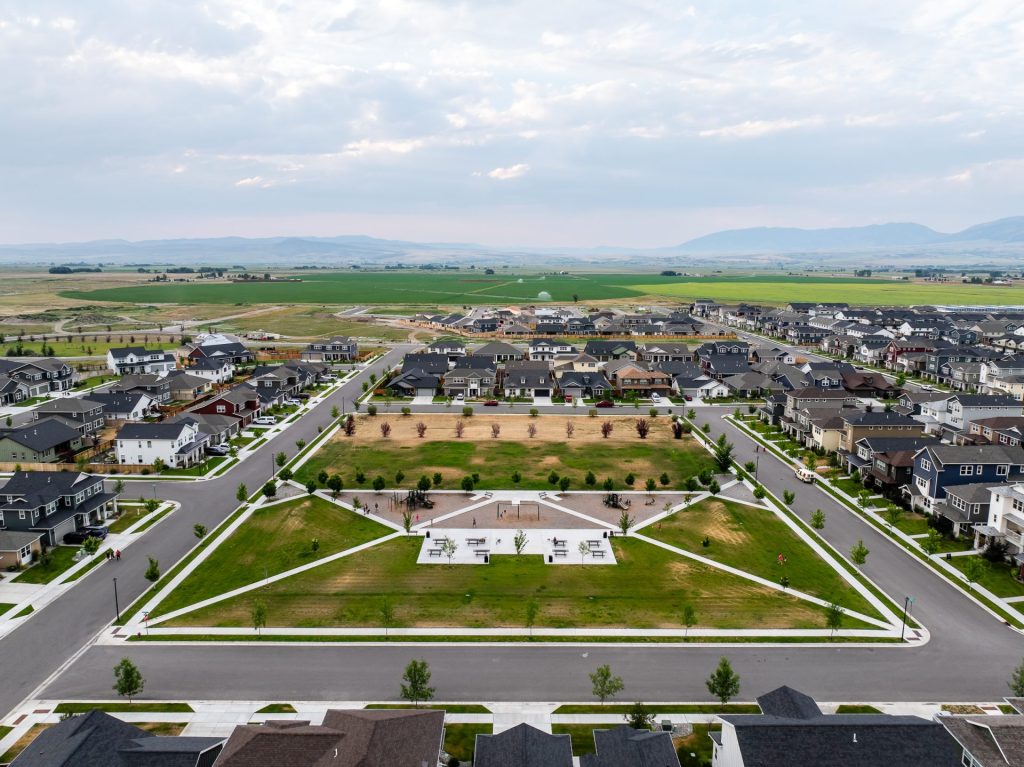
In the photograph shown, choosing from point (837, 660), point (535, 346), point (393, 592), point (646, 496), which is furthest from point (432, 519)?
point (535, 346)

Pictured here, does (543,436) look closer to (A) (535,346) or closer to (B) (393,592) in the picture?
(B) (393,592)

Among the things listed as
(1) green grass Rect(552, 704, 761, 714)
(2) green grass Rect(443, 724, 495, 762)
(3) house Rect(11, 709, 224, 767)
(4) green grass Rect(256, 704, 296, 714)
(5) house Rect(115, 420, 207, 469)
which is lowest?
(1) green grass Rect(552, 704, 761, 714)

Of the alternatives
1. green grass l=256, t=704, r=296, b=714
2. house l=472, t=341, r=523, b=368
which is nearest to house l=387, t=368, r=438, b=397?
house l=472, t=341, r=523, b=368

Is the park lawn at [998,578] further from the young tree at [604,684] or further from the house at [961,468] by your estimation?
the young tree at [604,684]

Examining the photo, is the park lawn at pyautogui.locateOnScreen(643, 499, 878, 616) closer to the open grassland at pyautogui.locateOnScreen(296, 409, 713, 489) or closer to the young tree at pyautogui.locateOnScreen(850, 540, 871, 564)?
the young tree at pyautogui.locateOnScreen(850, 540, 871, 564)

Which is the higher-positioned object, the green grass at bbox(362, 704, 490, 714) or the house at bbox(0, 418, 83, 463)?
the house at bbox(0, 418, 83, 463)

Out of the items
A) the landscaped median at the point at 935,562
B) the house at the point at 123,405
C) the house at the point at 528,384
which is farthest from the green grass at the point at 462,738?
the house at the point at 528,384
